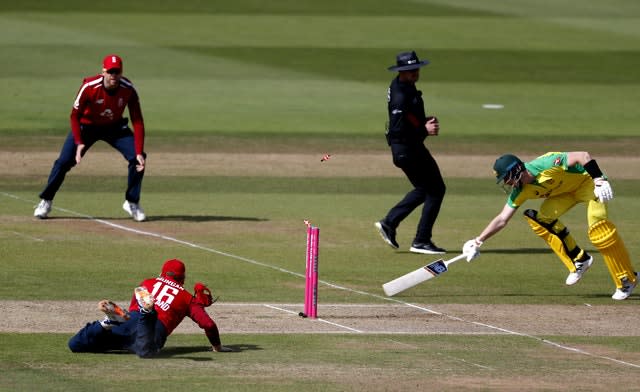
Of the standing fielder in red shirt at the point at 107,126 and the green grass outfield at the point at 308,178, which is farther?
the standing fielder in red shirt at the point at 107,126

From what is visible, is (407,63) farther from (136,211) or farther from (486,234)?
(136,211)

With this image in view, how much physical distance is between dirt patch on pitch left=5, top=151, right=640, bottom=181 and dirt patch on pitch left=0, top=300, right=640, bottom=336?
26.1 ft

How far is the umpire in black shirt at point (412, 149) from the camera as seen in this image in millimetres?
14953

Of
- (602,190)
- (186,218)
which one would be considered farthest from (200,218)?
(602,190)

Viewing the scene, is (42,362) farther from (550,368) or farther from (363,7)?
(363,7)

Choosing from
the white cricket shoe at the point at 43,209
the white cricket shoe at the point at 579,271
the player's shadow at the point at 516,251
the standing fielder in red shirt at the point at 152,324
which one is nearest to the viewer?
the standing fielder in red shirt at the point at 152,324

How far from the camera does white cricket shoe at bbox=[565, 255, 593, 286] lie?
527 inches

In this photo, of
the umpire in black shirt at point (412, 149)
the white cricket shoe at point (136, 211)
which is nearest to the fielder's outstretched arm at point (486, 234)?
the umpire in black shirt at point (412, 149)

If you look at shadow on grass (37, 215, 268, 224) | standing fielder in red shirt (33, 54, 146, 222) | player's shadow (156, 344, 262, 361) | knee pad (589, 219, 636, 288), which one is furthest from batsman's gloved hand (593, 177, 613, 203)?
standing fielder in red shirt (33, 54, 146, 222)

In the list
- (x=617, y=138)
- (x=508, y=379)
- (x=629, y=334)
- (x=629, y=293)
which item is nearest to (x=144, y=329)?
(x=508, y=379)

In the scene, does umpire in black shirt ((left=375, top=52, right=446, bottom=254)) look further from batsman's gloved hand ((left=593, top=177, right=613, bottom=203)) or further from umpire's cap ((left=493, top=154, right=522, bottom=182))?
batsman's gloved hand ((left=593, top=177, right=613, bottom=203))

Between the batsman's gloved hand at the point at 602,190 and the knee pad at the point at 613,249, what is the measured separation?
0.36 m

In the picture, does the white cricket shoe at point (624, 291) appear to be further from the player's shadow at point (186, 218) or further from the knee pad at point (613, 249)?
the player's shadow at point (186, 218)

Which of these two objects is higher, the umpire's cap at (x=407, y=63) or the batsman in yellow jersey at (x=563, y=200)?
the umpire's cap at (x=407, y=63)
